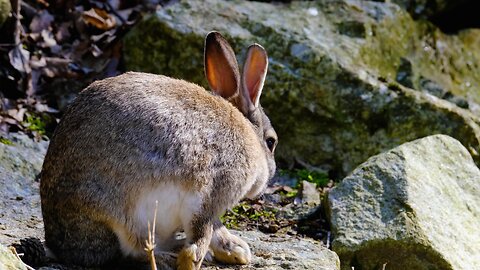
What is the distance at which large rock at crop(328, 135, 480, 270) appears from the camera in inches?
253

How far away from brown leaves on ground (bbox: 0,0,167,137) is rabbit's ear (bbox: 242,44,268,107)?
2665mm

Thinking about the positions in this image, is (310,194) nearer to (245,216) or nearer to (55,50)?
(245,216)

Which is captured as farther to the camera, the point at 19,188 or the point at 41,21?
the point at 41,21

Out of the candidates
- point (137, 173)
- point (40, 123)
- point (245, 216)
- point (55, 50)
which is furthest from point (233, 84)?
point (55, 50)

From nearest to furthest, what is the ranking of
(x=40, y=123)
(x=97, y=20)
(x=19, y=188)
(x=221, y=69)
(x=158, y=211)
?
1. (x=158, y=211)
2. (x=221, y=69)
3. (x=19, y=188)
4. (x=40, y=123)
5. (x=97, y=20)

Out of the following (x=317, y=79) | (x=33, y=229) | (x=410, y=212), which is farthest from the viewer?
(x=317, y=79)

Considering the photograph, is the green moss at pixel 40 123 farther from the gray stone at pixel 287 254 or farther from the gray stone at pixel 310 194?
the gray stone at pixel 287 254

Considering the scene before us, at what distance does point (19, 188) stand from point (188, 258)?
82.7 inches

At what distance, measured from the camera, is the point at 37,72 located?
8.91 meters

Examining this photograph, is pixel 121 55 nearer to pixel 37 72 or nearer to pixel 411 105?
pixel 37 72

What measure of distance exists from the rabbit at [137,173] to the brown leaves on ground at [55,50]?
305 centimetres

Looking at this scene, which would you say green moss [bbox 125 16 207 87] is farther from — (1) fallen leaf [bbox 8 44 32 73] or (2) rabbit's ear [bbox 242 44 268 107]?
(2) rabbit's ear [bbox 242 44 268 107]

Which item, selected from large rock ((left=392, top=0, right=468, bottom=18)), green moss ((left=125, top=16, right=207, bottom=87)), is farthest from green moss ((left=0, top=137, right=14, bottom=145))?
large rock ((left=392, top=0, right=468, bottom=18))

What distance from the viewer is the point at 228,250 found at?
18.8 feet
